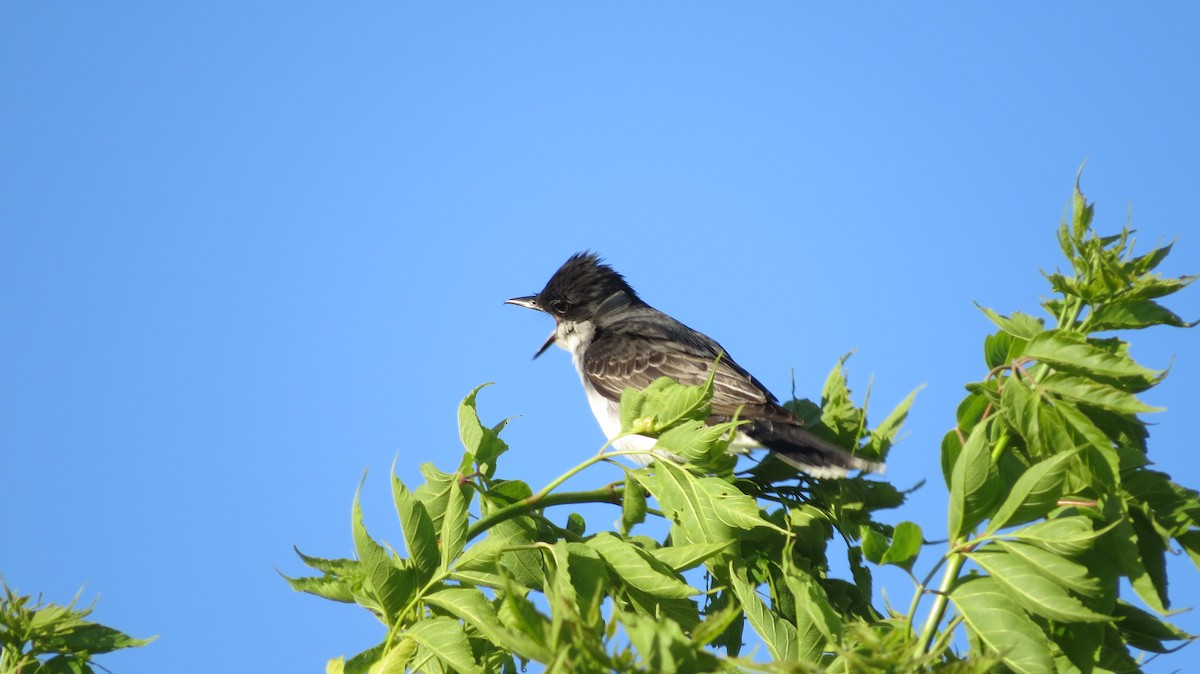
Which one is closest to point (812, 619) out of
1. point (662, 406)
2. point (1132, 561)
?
point (662, 406)

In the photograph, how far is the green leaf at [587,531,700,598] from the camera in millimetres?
2949

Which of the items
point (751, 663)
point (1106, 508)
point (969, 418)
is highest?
point (969, 418)

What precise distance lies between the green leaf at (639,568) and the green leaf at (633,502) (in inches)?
14.7

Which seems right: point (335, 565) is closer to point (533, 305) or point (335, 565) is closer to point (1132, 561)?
point (1132, 561)

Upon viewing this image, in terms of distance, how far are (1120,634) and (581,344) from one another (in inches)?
279

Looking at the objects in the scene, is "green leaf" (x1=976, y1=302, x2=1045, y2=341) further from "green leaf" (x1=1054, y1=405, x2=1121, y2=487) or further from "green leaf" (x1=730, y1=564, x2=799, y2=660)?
"green leaf" (x1=730, y1=564, x2=799, y2=660)

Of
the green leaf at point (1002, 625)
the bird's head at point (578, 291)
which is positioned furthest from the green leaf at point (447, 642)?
the bird's head at point (578, 291)

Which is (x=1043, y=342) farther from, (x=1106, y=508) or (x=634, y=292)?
(x=634, y=292)

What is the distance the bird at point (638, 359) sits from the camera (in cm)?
500

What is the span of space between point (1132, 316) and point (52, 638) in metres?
3.19

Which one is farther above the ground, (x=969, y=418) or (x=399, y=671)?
(x=969, y=418)

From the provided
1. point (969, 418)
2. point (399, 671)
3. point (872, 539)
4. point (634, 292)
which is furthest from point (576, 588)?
point (634, 292)

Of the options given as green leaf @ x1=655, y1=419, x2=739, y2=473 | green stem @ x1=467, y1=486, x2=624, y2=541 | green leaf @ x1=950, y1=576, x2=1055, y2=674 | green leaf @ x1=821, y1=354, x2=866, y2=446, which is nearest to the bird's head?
green leaf @ x1=821, y1=354, x2=866, y2=446

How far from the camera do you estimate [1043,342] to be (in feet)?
10.0
